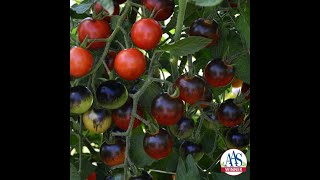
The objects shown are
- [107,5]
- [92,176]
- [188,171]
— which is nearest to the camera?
[107,5]

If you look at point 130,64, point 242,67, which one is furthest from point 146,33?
point 242,67

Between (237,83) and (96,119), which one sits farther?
(237,83)

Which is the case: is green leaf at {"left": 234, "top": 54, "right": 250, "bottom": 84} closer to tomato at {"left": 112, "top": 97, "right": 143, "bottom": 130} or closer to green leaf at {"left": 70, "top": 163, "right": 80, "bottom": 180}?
tomato at {"left": 112, "top": 97, "right": 143, "bottom": 130}

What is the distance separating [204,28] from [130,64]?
0.41ft

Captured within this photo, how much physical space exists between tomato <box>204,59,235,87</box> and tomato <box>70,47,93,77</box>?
0.57 ft

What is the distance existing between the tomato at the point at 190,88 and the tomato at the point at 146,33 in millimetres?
61

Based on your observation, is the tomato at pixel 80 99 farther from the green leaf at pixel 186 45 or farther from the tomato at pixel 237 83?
the tomato at pixel 237 83

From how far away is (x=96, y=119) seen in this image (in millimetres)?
814

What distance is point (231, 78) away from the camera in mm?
878

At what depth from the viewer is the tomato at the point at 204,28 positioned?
2.80 ft

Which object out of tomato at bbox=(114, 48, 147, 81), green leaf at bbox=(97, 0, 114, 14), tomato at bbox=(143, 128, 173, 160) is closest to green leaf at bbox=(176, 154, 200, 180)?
tomato at bbox=(143, 128, 173, 160)

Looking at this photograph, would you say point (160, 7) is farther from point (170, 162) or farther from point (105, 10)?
point (170, 162)

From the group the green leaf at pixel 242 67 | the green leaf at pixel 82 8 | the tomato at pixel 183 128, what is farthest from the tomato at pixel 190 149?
the green leaf at pixel 82 8

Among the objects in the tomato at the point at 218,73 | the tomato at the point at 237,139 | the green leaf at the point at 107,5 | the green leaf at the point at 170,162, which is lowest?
the green leaf at the point at 170,162
